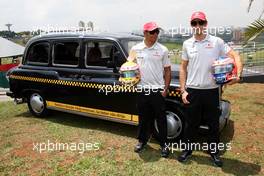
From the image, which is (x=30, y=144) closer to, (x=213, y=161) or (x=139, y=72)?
(x=139, y=72)

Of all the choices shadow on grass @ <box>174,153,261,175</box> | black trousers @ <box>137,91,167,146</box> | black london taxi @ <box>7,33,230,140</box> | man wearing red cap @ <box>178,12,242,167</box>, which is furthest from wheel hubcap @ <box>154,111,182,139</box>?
man wearing red cap @ <box>178,12,242,167</box>

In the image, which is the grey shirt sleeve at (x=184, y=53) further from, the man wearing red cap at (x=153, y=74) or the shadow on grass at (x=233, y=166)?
the shadow on grass at (x=233, y=166)

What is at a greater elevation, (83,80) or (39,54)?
(39,54)

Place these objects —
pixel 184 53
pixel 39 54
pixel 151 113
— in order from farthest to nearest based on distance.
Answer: pixel 39 54, pixel 151 113, pixel 184 53

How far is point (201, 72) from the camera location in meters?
4.74

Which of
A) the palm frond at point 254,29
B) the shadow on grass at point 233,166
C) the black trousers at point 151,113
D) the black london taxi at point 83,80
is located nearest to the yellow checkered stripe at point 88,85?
the black london taxi at point 83,80

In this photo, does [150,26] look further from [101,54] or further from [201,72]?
[101,54]

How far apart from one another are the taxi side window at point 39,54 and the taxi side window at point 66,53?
294 mm

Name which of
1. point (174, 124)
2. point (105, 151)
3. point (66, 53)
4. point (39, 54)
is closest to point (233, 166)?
point (174, 124)

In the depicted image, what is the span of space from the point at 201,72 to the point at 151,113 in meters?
1.21

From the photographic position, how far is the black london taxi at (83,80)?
6.14 m

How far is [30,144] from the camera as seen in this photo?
6.35 metres

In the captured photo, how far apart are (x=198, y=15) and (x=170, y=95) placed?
1.60 meters

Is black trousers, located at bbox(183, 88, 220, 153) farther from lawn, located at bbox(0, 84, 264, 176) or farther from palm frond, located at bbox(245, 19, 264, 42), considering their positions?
palm frond, located at bbox(245, 19, 264, 42)
